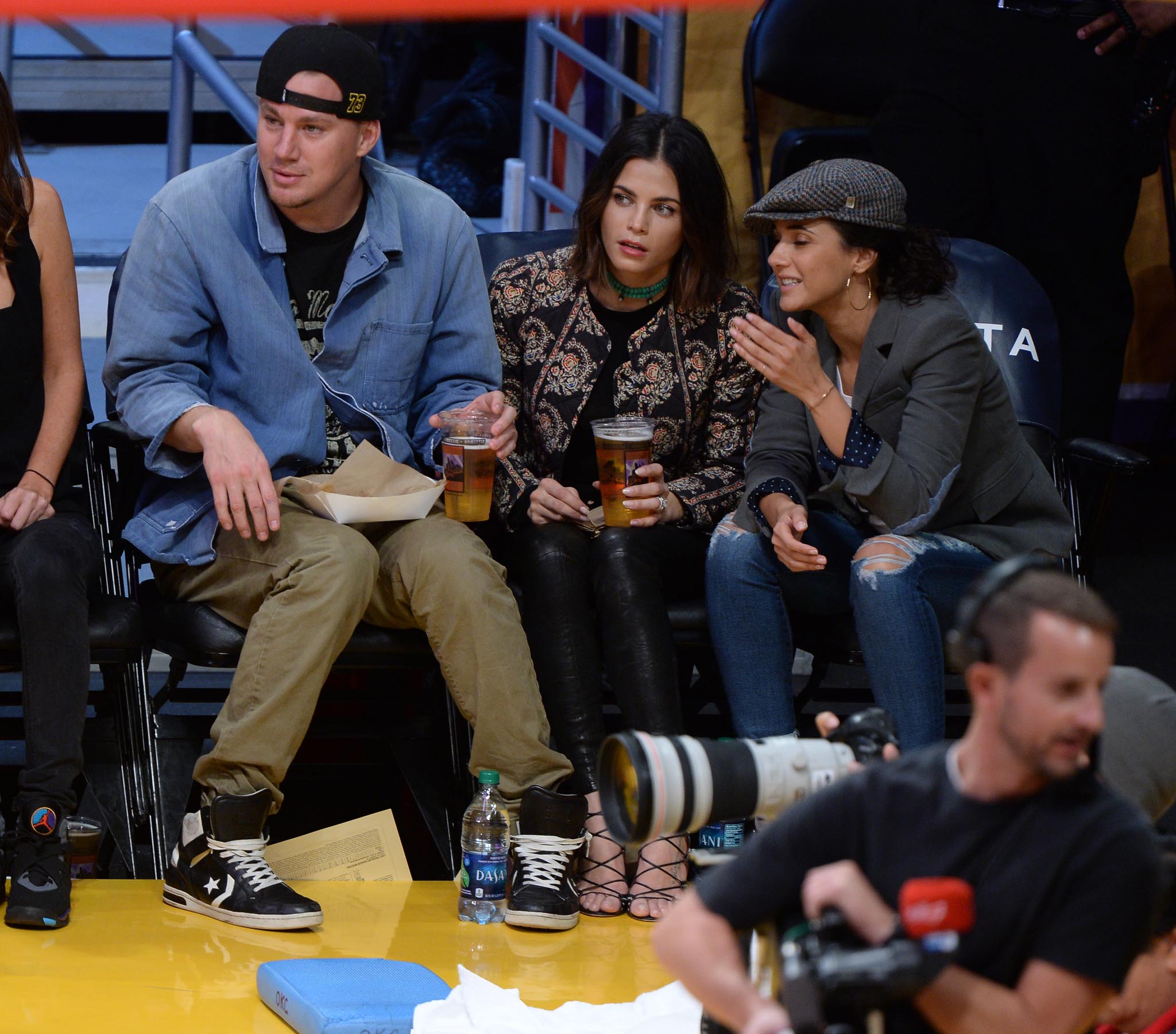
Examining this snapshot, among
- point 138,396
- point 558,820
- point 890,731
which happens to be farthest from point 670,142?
point 890,731

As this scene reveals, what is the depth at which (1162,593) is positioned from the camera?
4625 millimetres

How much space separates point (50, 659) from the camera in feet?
8.26

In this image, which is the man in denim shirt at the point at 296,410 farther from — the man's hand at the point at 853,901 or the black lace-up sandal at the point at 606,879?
the man's hand at the point at 853,901

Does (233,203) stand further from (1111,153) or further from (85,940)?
(1111,153)

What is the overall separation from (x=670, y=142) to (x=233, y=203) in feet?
2.71

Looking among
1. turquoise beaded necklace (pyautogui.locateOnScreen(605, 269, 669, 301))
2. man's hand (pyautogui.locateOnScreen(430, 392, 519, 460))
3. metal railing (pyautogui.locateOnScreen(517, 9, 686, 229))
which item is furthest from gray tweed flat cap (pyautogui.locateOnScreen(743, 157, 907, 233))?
metal railing (pyautogui.locateOnScreen(517, 9, 686, 229))

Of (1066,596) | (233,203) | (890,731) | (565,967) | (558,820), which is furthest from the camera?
(233,203)

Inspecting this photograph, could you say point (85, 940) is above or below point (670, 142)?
below

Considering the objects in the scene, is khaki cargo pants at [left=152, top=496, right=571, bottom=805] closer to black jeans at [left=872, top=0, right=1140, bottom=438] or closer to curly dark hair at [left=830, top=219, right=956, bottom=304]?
curly dark hair at [left=830, top=219, right=956, bottom=304]

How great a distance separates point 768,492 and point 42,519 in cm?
126

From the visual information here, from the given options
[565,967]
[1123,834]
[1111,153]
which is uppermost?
[1111,153]

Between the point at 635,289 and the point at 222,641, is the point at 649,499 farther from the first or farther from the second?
the point at 222,641

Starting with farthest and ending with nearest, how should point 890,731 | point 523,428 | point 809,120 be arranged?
point 809,120
point 523,428
point 890,731

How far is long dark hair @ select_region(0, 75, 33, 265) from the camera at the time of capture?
2721 millimetres
